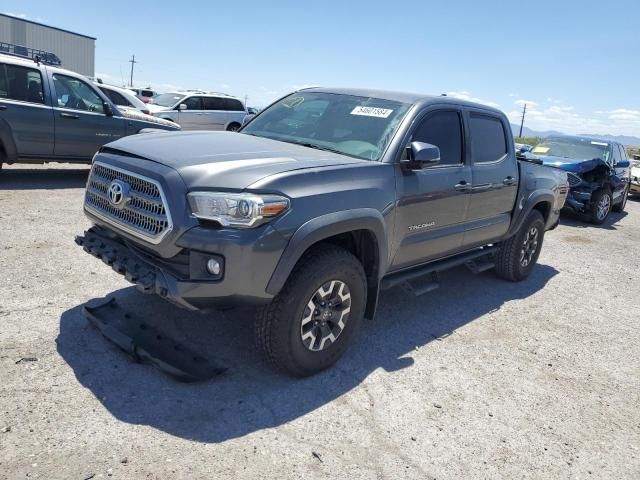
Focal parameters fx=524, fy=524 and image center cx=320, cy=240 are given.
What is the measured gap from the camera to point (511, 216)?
5.66 meters

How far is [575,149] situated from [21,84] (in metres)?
11.4

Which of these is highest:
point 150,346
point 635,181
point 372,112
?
point 372,112

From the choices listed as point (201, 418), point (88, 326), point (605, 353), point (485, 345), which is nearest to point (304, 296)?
point (201, 418)

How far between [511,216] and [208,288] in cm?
387

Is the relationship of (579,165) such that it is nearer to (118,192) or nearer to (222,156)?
(222,156)

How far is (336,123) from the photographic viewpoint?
4.29 m

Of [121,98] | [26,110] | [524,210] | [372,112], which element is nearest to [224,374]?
[372,112]

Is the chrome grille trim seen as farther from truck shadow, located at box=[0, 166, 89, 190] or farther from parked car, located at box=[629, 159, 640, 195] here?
parked car, located at box=[629, 159, 640, 195]

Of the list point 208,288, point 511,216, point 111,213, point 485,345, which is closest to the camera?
point 208,288

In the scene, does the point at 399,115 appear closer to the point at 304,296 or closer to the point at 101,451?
the point at 304,296

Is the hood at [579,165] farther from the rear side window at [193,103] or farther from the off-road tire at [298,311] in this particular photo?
the rear side window at [193,103]

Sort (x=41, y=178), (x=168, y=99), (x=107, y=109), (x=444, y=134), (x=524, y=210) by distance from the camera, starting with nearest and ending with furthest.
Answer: (x=444, y=134) → (x=524, y=210) → (x=107, y=109) → (x=41, y=178) → (x=168, y=99)

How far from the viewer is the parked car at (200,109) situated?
15641mm

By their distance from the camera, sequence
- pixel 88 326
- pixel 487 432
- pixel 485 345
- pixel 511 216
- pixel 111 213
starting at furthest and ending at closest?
pixel 511 216, pixel 485 345, pixel 88 326, pixel 111 213, pixel 487 432
